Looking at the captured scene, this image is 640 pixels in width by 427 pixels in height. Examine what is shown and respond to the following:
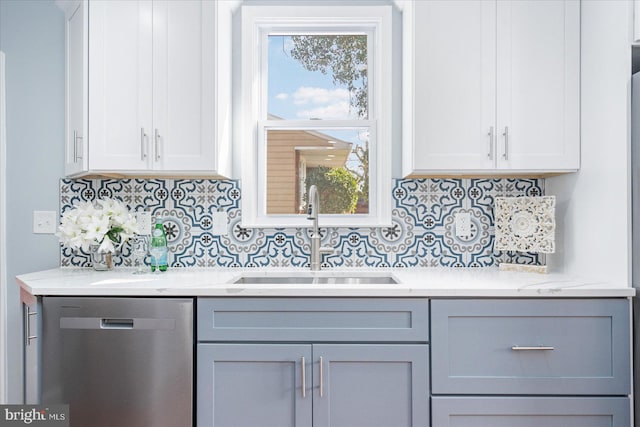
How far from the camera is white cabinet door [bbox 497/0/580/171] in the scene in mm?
1864

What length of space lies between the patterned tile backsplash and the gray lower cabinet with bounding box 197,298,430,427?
64cm

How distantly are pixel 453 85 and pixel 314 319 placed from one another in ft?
3.82

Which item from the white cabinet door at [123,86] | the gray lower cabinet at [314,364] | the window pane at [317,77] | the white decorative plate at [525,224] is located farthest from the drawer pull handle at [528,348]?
the white cabinet door at [123,86]

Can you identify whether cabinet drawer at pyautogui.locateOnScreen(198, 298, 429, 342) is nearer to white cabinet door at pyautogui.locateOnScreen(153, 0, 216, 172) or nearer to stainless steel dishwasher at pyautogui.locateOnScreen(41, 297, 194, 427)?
stainless steel dishwasher at pyautogui.locateOnScreen(41, 297, 194, 427)

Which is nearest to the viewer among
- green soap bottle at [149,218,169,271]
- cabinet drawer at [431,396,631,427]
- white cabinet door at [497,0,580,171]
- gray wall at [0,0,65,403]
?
cabinet drawer at [431,396,631,427]

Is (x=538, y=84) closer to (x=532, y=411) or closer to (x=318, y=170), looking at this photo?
(x=318, y=170)

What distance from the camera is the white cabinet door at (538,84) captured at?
6.12 feet

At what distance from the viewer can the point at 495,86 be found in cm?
188

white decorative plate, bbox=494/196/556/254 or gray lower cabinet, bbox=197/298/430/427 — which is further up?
white decorative plate, bbox=494/196/556/254

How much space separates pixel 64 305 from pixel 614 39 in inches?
91.4

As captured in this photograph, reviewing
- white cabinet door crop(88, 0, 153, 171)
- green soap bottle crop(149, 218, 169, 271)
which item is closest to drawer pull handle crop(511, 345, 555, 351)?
green soap bottle crop(149, 218, 169, 271)

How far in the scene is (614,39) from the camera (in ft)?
5.42

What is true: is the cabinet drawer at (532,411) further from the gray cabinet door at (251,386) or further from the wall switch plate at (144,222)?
the wall switch plate at (144,222)

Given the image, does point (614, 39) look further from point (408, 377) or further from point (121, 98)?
point (121, 98)
